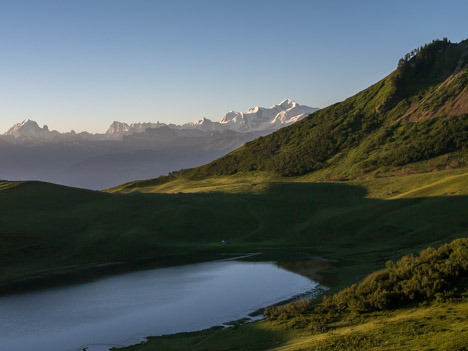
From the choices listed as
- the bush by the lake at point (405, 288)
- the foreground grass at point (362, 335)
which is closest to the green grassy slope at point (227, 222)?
the bush by the lake at point (405, 288)

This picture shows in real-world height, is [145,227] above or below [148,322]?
above

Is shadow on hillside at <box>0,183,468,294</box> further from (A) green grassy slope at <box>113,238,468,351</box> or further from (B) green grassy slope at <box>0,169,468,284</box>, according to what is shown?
(A) green grassy slope at <box>113,238,468,351</box>

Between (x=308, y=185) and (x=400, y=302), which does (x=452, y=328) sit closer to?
(x=400, y=302)

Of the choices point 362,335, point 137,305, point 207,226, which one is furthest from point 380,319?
point 207,226

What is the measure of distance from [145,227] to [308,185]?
62.5 metres

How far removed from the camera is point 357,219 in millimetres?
112562

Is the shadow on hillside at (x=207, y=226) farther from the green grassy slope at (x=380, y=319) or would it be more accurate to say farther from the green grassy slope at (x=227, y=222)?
the green grassy slope at (x=380, y=319)

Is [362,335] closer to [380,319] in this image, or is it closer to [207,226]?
[380,319]

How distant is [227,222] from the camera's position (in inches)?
4909

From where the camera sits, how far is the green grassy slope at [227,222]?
95812mm

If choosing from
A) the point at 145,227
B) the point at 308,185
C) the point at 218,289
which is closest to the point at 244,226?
the point at 145,227

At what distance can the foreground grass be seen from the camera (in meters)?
29.4

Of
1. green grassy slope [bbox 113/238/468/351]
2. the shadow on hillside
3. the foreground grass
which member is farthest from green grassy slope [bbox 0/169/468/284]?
the foreground grass

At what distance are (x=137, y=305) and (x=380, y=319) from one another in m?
37.3
